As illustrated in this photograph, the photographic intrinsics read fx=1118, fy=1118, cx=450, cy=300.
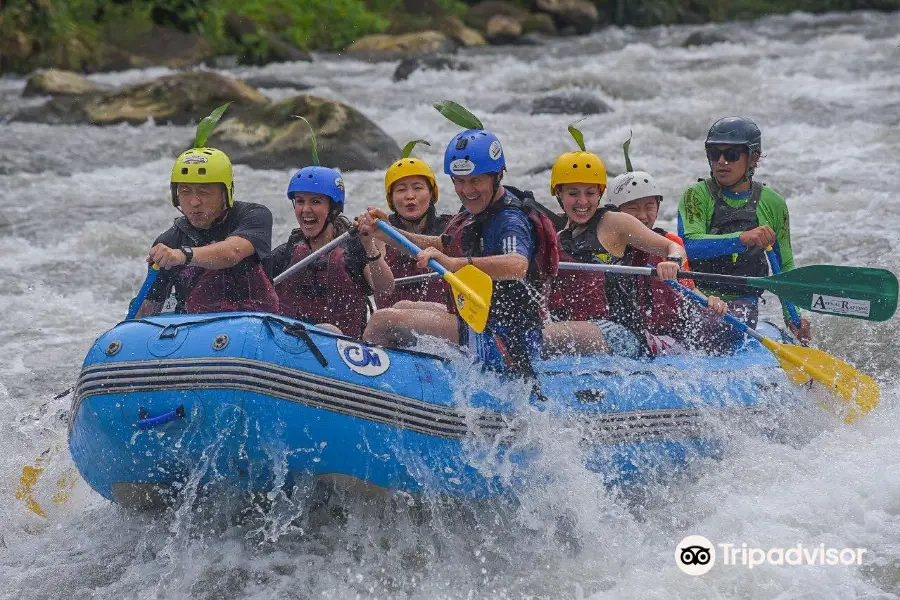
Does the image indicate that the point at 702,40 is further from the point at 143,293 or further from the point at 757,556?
the point at 757,556

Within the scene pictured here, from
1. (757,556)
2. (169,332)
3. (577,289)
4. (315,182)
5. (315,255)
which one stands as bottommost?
(757,556)

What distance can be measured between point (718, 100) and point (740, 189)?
10.1 metres

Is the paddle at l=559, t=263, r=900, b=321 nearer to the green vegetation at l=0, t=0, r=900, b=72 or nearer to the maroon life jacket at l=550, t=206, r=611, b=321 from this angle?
the maroon life jacket at l=550, t=206, r=611, b=321

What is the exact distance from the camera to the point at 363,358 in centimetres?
471

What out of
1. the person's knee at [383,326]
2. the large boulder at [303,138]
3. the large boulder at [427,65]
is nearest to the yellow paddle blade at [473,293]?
the person's knee at [383,326]

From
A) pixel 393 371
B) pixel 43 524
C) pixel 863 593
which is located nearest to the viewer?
pixel 863 593

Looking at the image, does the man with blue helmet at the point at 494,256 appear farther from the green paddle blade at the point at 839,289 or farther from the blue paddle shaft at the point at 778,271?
the blue paddle shaft at the point at 778,271

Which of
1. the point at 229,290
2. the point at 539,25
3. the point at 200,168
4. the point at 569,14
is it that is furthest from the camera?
the point at 569,14

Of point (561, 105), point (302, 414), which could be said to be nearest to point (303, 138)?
point (561, 105)

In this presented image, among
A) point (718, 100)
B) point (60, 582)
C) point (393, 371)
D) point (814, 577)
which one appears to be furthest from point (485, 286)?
point (718, 100)

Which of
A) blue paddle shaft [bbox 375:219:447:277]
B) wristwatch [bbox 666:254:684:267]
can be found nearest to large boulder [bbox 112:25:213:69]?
blue paddle shaft [bbox 375:219:447:277]

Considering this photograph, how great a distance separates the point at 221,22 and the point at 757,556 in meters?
18.8

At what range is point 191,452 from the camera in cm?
452

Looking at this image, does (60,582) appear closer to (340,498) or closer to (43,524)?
(43,524)
